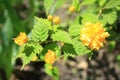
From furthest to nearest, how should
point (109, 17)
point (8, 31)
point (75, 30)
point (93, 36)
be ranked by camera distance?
point (8, 31) < point (109, 17) < point (75, 30) < point (93, 36)

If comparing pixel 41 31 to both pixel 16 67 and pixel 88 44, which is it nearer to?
pixel 88 44

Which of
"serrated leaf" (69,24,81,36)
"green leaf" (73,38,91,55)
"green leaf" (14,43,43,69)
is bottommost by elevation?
"green leaf" (73,38,91,55)

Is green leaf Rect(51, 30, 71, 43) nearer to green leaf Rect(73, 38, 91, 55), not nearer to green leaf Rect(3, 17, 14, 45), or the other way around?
green leaf Rect(73, 38, 91, 55)

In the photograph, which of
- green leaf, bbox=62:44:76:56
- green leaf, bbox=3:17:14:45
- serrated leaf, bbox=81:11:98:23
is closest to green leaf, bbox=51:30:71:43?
green leaf, bbox=62:44:76:56

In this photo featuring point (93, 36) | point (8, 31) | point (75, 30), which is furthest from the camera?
point (8, 31)

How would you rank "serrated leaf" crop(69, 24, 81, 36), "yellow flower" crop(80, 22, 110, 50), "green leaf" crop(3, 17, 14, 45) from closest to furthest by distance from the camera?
"yellow flower" crop(80, 22, 110, 50) < "serrated leaf" crop(69, 24, 81, 36) < "green leaf" crop(3, 17, 14, 45)

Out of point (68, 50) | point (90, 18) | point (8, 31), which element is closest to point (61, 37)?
point (68, 50)

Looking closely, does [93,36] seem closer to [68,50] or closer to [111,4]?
[68,50]
